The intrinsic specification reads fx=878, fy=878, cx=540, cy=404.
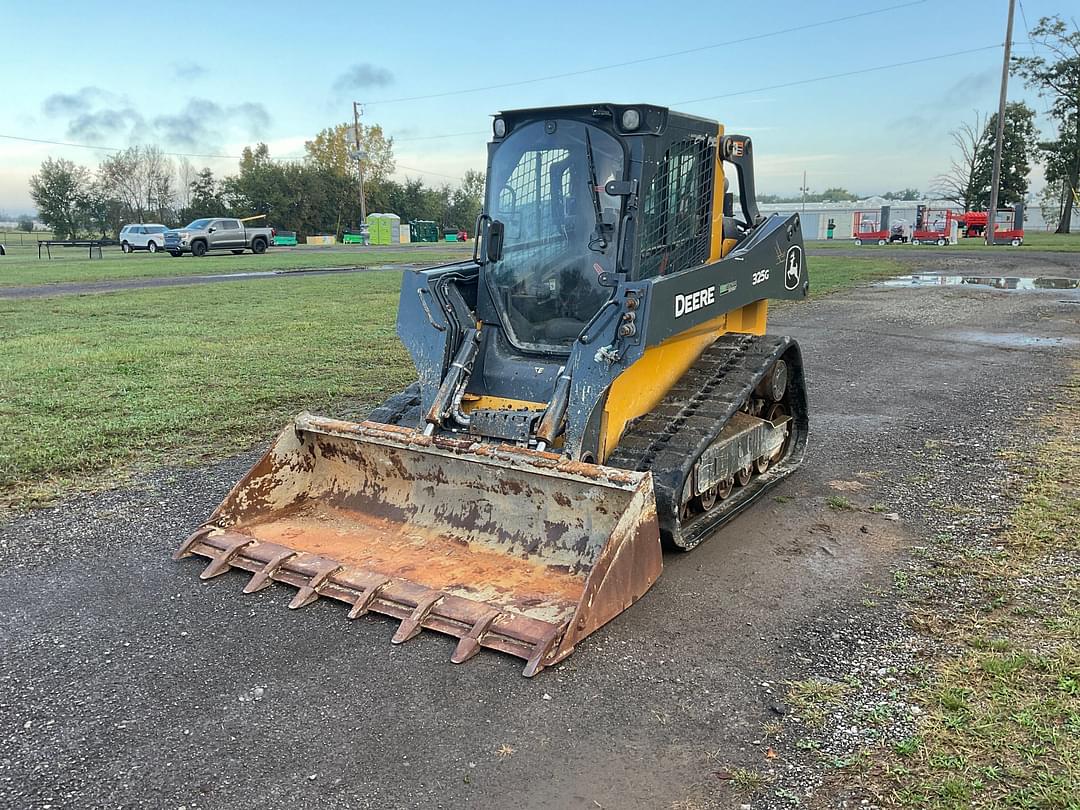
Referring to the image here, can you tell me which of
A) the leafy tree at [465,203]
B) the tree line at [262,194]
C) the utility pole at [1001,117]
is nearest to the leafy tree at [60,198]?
the tree line at [262,194]

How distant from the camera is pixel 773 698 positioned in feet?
11.6

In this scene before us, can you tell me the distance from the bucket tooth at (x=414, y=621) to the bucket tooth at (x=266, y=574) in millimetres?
863

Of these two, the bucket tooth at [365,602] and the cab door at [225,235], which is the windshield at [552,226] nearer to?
A: the bucket tooth at [365,602]

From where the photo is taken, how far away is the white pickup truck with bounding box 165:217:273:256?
3750cm

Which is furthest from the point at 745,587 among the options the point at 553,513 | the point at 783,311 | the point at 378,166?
the point at 378,166

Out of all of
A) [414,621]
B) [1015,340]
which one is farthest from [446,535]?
[1015,340]

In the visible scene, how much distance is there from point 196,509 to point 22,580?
119 cm

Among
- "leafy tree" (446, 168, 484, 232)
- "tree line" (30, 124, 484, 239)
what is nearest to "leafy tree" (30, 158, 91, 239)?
"tree line" (30, 124, 484, 239)

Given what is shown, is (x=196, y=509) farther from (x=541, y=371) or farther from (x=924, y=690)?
(x=924, y=690)

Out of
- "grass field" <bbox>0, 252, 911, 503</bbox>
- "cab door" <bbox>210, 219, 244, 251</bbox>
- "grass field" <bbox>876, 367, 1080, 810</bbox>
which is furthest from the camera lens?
"cab door" <bbox>210, 219, 244, 251</bbox>

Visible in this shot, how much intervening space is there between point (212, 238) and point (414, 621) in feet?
124

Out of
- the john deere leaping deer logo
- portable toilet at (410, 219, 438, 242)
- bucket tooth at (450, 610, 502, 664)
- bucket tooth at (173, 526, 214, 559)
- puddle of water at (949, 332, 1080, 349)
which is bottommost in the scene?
bucket tooth at (450, 610, 502, 664)

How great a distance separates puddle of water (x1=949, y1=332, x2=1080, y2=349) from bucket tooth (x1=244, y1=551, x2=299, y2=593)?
10845 mm

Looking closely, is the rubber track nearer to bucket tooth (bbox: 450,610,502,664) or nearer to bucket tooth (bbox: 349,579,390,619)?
bucket tooth (bbox: 450,610,502,664)
